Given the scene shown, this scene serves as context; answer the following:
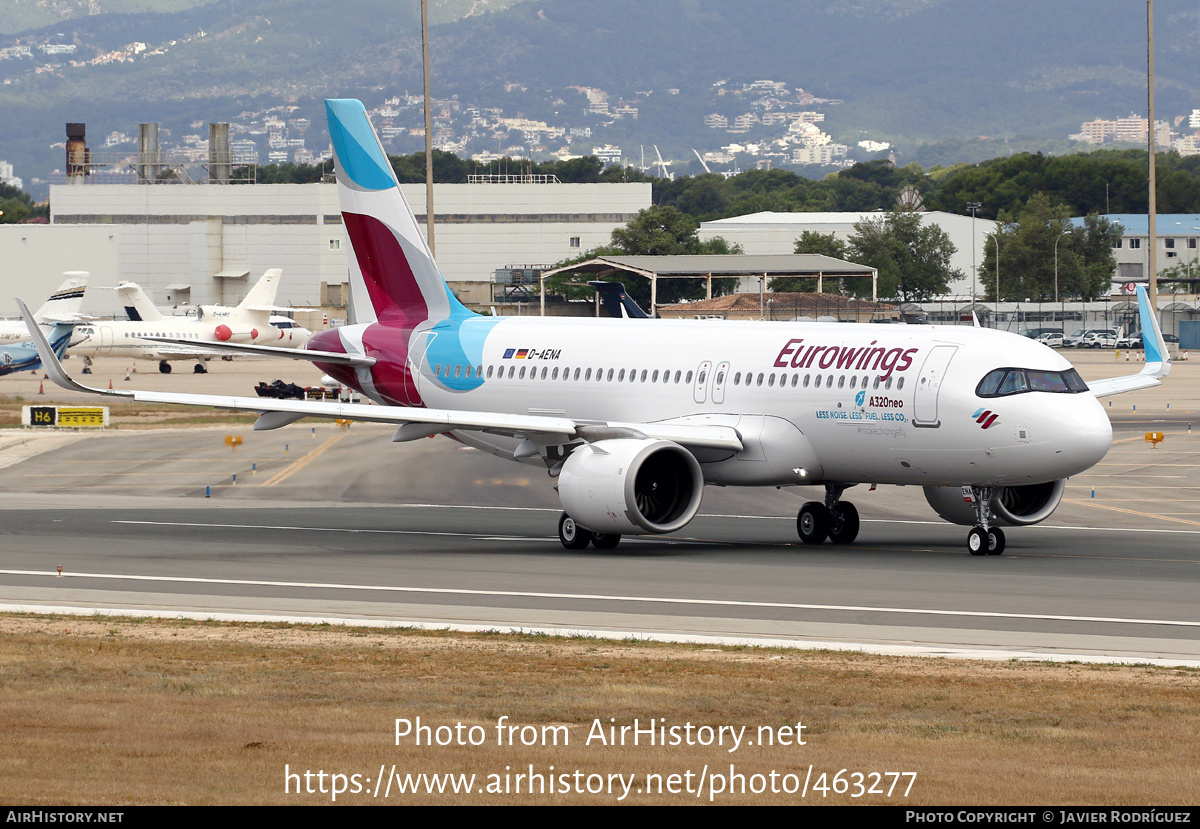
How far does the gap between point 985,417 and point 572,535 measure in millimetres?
7984

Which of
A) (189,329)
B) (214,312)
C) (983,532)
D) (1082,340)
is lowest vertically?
(983,532)

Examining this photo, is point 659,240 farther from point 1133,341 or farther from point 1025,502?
point 1025,502

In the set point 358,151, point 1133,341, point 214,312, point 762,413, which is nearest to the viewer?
point 762,413

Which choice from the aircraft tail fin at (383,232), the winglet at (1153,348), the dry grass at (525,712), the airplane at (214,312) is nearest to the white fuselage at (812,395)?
the aircraft tail fin at (383,232)

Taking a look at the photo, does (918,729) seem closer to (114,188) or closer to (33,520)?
(33,520)

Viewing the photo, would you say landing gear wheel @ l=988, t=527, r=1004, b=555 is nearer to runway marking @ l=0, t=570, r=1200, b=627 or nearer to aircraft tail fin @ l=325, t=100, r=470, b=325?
runway marking @ l=0, t=570, r=1200, b=627

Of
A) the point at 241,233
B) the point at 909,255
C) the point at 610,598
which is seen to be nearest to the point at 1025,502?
the point at 610,598

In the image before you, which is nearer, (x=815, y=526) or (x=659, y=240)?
(x=815, y=526)

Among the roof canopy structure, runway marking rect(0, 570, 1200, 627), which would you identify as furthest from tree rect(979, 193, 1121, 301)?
runway marking rect(0, 570, 1200, 627)

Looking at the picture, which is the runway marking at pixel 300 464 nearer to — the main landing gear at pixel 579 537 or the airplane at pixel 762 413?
the airplane at pixel 762 413

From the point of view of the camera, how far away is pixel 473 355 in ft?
118

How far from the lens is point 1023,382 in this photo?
92.4ft

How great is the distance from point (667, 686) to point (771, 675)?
1411 mm

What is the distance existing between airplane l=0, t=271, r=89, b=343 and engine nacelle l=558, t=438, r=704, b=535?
4773 cm
